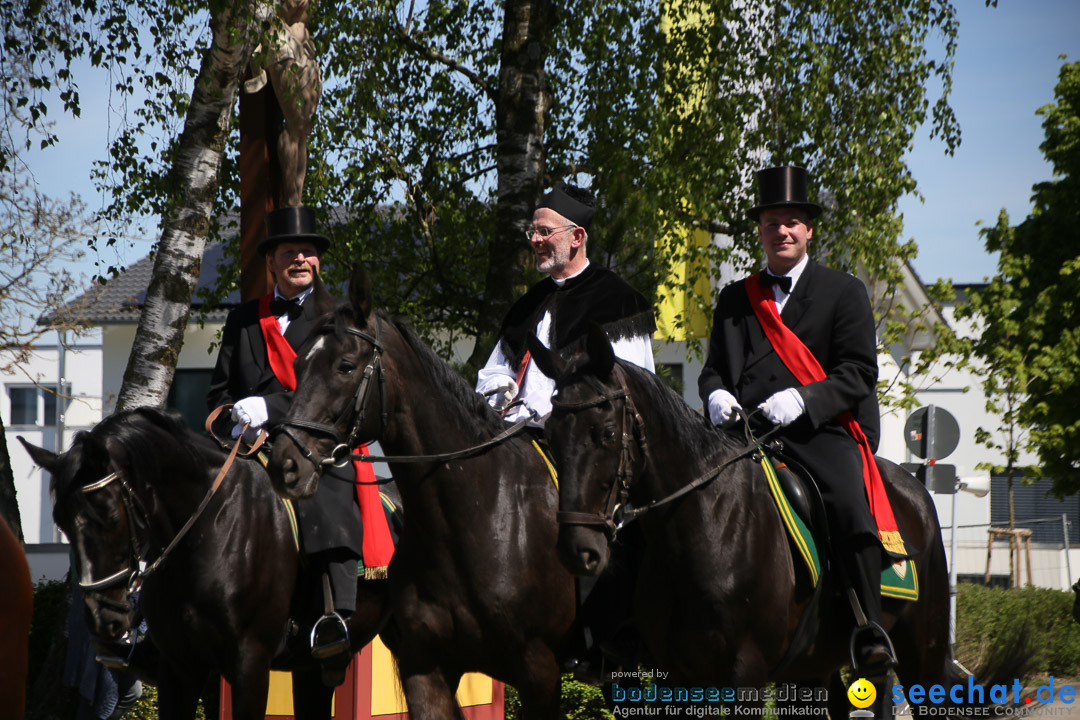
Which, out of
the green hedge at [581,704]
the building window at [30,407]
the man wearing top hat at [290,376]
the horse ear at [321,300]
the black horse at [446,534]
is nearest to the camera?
the black horse at [446,534]

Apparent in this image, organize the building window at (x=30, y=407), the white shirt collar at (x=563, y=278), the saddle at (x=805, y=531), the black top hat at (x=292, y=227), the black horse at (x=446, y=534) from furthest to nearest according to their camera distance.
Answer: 1. the building window at (x=30, y=407)
2. the black top hat at (x=292, y=227)
3. the white shirt collar at (x=563, y=278)
4. the saddle at (x=805, y=531)
5. the black horse at (x=446, y=534)

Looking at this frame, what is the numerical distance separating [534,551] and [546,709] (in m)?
0.68

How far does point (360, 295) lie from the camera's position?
4.69 metres

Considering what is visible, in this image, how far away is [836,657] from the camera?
5.20 m

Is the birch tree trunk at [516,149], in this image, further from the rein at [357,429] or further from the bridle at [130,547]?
the rein at [357,429]

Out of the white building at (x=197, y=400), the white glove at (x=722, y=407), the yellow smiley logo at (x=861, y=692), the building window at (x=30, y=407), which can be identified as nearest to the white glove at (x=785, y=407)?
the white glove at (x=722, y=407)

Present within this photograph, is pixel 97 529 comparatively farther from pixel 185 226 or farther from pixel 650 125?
pixel 650 125

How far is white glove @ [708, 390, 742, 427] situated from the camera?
5.07 meters

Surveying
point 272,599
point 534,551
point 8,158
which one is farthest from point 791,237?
point 8,158

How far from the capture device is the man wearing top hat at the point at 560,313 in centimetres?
573

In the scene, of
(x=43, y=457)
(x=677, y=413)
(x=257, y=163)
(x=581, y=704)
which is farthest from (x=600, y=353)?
(x=581, y=704)

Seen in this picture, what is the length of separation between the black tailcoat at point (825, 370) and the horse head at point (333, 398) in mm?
1712

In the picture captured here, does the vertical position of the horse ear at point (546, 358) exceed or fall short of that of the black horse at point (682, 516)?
it exceeds it

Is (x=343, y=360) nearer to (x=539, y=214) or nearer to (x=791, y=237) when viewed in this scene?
(x=539, y=214)
